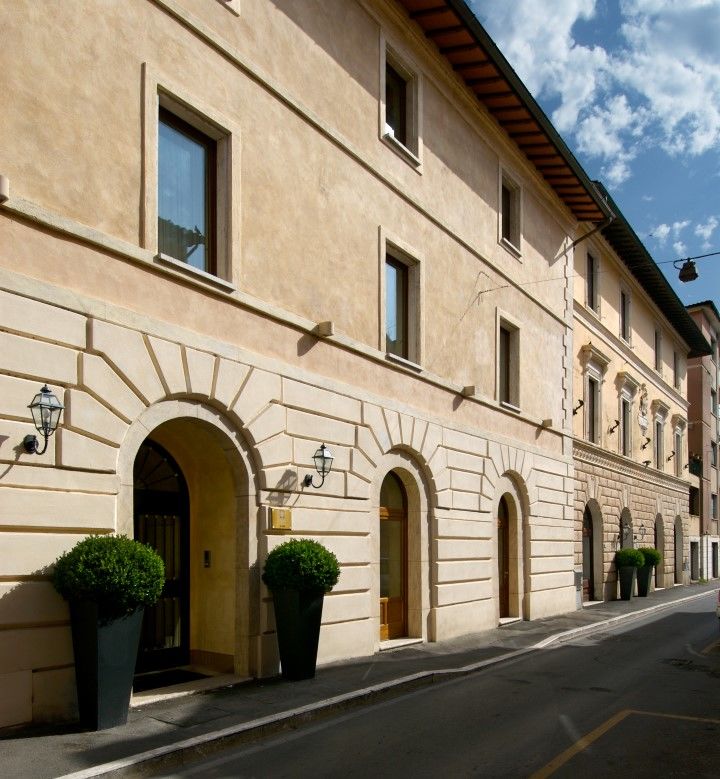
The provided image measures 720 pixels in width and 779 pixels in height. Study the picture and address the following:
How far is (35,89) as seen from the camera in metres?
8.45

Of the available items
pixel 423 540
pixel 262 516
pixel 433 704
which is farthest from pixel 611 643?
pixel 262 516

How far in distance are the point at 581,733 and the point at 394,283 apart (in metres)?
8.55

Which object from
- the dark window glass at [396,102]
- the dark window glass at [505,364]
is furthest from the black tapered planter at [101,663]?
the dark window glass at [505,364]

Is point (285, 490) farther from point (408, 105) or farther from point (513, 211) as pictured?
point (513, 211)

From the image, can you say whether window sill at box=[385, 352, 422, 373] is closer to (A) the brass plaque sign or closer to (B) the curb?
(A) the brass plaque sign

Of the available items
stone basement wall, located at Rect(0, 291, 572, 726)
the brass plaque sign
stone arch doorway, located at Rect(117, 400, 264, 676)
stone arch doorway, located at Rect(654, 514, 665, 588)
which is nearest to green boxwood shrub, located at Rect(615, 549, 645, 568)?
stone arch doorway, located at Rect(654, 514, 665, 588)

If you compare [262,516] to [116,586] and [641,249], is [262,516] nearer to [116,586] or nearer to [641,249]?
[116,586]

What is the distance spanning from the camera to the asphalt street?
291 inches

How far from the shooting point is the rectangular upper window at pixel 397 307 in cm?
1486

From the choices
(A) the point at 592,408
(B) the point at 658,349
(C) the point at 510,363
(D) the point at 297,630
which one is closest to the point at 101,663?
(D) the point at 297,630

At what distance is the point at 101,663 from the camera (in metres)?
7.92

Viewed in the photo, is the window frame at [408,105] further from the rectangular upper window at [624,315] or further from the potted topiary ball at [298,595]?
the rectangular upper window at [624,315]

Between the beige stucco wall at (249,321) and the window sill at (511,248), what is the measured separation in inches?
19.1

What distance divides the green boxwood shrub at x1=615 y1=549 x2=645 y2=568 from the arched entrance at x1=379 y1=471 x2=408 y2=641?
43.9 ft
